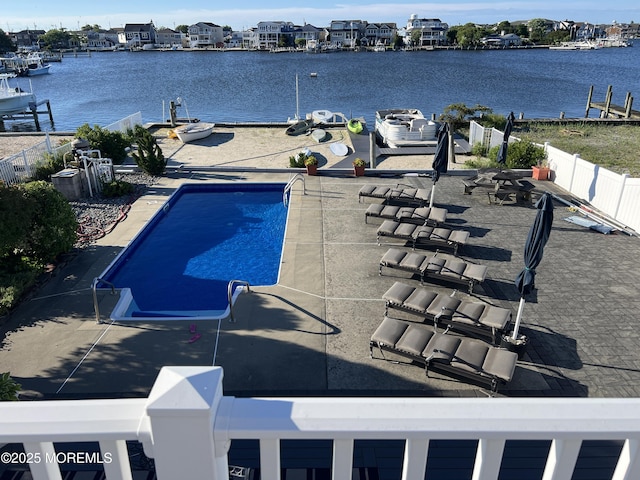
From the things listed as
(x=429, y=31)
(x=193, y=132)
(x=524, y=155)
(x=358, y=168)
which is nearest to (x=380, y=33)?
(x=429, y=31)

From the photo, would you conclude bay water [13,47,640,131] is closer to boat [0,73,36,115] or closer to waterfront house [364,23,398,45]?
boat [0,73,36,115]

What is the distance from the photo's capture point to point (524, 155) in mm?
21234

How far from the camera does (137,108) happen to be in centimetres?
6475

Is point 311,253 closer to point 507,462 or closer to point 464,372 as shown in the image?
point 464,372

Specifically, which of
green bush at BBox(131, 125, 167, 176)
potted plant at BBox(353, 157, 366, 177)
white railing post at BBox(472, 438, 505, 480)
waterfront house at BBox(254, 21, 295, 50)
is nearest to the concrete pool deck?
white railing post at BBox(472, 438, 505, 480)

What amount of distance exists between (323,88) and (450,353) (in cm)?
7856

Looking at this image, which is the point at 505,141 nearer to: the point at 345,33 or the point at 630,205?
the point at 630,205

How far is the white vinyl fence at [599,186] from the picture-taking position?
15.1m

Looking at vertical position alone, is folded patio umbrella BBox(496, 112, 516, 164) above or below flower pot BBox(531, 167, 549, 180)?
above

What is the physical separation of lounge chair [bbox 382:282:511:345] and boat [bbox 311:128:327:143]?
23.3 meters

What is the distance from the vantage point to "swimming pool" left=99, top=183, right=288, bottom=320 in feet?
42.1

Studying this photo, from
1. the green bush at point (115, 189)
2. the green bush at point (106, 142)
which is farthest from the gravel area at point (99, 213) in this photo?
the green bush at point (106, 142)

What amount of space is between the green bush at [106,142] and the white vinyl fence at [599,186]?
824 inches

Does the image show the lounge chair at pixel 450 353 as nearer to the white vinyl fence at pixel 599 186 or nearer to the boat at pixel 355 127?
the white vinyl fence at pixel 599 186
